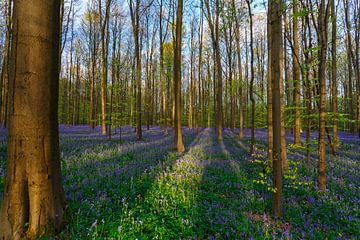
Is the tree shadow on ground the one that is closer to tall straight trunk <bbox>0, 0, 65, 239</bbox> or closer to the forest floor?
the forest floor

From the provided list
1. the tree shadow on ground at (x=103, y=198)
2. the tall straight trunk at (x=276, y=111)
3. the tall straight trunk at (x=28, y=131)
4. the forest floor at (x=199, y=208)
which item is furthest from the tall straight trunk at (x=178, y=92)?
the tall straight trunk at (x=28, y=131)

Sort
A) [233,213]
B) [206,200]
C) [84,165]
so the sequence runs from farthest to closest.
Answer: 1. [84,165]
2. [206,200]
3. [233,213]

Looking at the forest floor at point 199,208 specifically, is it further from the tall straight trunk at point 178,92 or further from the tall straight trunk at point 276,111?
the tall straight trunk at point 178,92

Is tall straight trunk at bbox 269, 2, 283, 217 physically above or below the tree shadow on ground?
above

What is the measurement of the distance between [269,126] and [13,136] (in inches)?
268

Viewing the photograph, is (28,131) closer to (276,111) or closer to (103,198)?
(103,198)

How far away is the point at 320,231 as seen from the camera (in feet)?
10.4

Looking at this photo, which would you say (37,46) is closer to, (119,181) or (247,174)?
(119,181)

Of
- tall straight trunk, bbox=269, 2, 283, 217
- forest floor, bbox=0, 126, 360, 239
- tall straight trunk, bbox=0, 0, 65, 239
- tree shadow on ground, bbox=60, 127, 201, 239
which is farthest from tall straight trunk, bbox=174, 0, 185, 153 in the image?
tall straight trunk, bbox=0, 0, 65, 239

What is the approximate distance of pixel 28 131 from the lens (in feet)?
8.43

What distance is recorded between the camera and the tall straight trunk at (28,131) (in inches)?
99.9

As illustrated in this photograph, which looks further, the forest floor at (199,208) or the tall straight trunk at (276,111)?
the tall straight trunk at (276,111)

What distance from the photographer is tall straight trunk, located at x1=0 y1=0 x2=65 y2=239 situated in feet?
8.32

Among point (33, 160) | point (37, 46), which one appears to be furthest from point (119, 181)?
point (37, 46)
